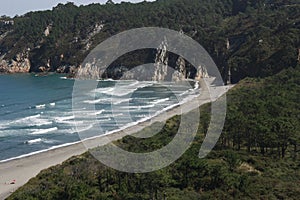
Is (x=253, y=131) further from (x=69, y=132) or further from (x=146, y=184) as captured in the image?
(x=69, y=132)

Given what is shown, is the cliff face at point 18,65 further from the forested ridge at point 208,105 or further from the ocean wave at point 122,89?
the ocean wave at point 122,89

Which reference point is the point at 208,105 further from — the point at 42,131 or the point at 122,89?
the point at 122,89

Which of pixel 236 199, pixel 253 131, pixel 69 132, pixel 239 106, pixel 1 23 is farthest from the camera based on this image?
pixel 1 23

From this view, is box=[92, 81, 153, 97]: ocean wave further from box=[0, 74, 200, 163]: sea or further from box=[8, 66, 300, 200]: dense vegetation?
box=[8, 66, 300, 200]: dense vegetation

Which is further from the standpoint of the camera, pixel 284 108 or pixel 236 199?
pixel 284 108

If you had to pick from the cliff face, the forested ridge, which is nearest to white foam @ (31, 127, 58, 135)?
the forested ridge

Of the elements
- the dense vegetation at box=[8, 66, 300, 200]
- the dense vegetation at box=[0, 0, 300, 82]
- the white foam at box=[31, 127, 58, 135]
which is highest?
the dense vegetation at box=[0, 0, 300, 82]

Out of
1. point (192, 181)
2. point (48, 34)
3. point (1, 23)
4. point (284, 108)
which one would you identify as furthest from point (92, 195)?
point (1, 23)
